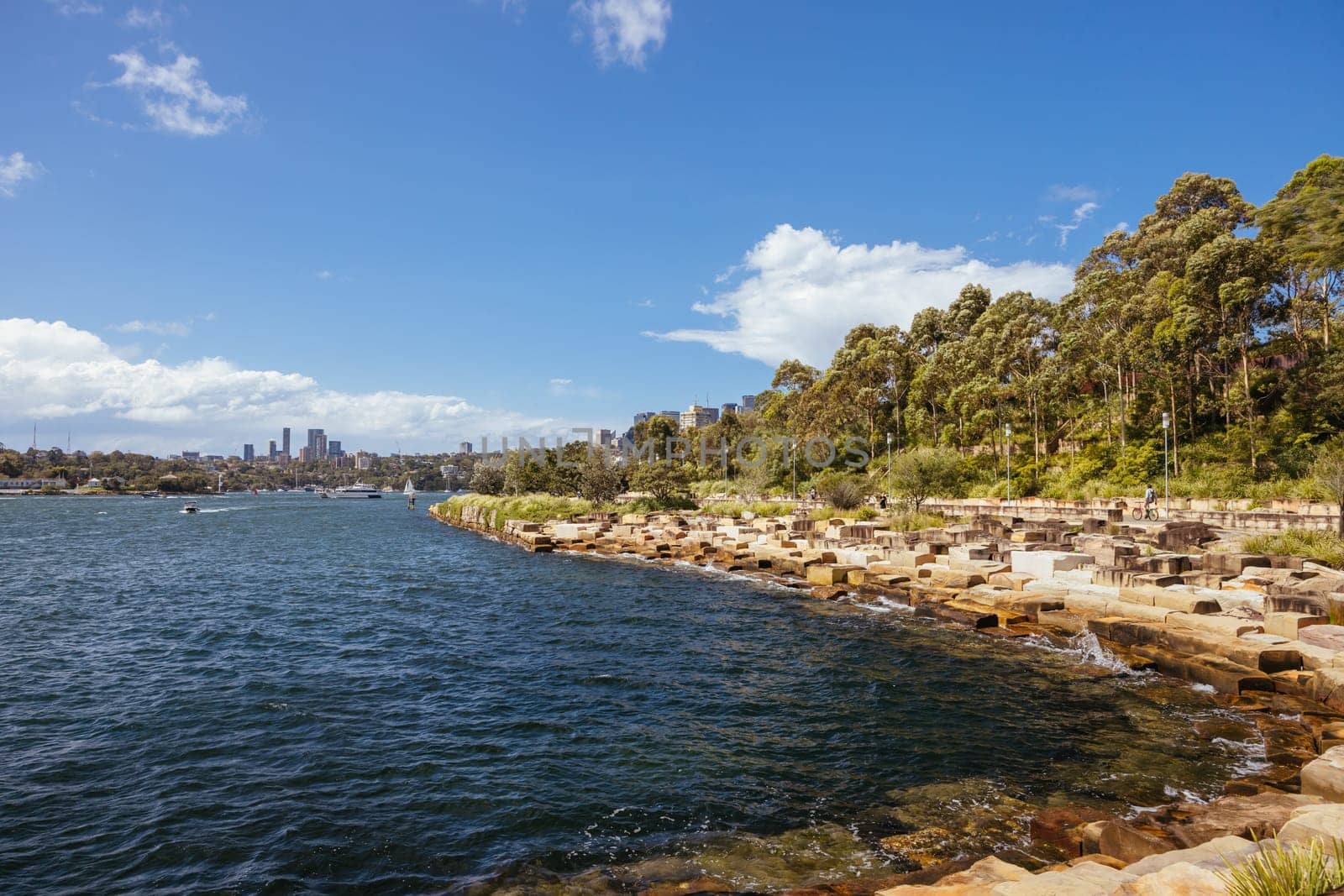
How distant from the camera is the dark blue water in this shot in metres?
7.10

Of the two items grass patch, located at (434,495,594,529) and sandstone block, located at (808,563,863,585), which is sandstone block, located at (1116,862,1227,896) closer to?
sandstone block, located at (808,563,863,585)

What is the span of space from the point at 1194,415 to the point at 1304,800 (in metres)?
41.0

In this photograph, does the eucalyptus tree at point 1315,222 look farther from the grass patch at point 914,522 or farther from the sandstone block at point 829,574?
the sandstone block at point 829,574

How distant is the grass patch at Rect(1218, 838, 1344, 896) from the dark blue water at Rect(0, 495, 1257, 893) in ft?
10.2

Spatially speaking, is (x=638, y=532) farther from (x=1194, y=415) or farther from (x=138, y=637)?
(x=1194, y=415)

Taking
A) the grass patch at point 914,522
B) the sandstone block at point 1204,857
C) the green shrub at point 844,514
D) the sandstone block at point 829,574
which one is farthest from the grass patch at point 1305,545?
the green shrub at point 844,514

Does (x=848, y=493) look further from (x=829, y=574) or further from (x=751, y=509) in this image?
(x=829, y=574)

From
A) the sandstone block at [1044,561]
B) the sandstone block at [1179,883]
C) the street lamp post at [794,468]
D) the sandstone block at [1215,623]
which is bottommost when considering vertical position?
the sandstone block at [1215,623]

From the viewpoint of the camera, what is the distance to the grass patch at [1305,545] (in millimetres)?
A: 16945

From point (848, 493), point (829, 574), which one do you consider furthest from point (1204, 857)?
point (848, 493)

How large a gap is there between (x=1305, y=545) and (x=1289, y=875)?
19046 millimetres

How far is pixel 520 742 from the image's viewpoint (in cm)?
1020

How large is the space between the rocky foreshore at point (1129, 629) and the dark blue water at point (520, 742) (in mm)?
718

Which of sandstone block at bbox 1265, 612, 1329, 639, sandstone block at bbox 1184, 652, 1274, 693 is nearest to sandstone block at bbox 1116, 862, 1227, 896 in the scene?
sandstone block at bbox 1184, 652, 1274, 693
